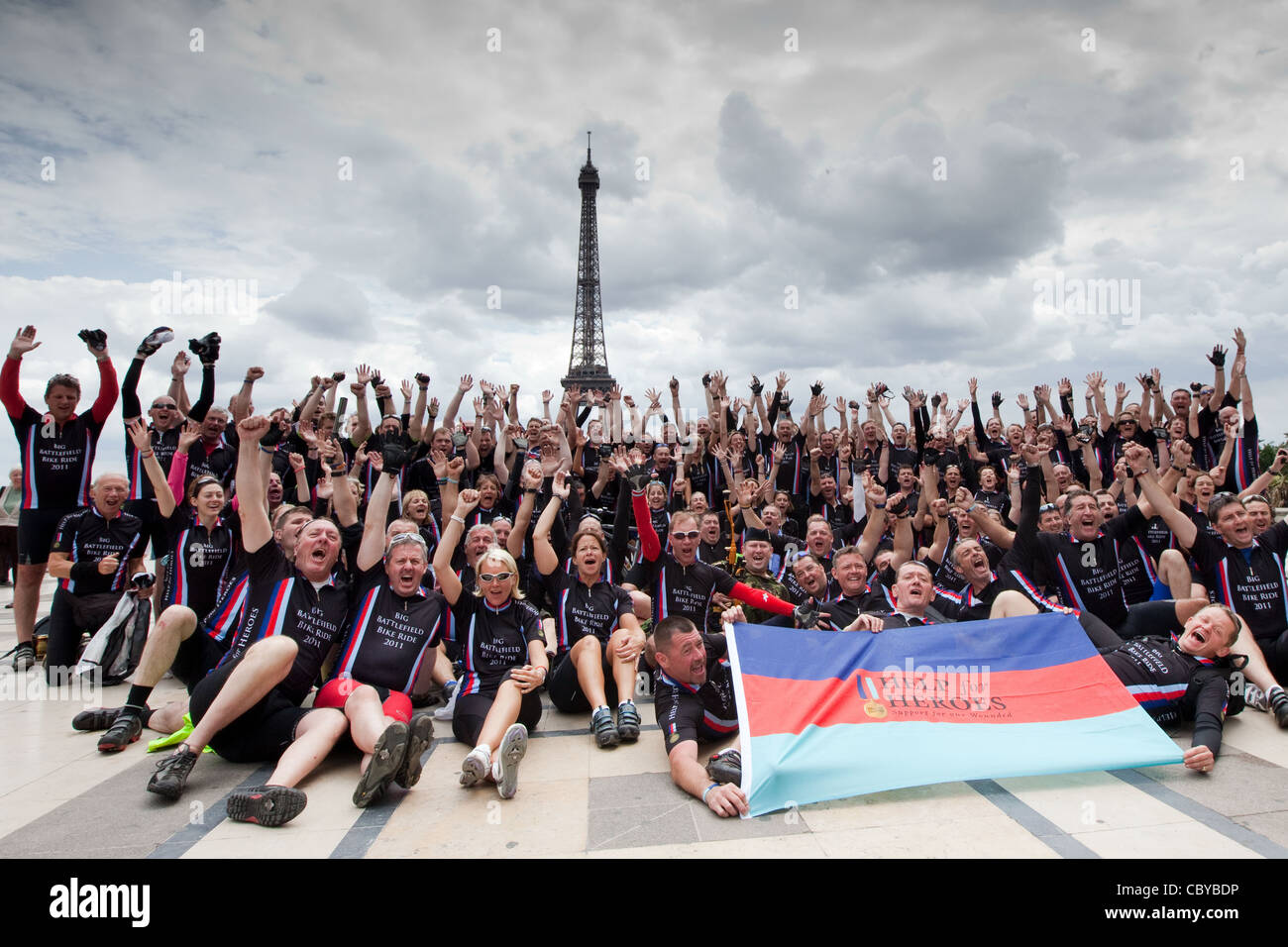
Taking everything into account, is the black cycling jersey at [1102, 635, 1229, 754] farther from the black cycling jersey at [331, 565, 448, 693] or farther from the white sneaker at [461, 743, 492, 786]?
the black cycling jersey at [331, 565, 448, 693]

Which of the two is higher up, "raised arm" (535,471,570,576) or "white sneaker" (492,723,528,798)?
"raised arm" (535,471,570,576)

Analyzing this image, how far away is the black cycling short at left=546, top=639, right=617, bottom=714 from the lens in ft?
17.1

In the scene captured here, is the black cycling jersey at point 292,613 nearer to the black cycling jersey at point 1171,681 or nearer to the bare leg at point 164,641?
the bare leg at point 164,641

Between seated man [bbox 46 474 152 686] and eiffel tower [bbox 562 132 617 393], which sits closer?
seated man [bbox 46 474 152 686]

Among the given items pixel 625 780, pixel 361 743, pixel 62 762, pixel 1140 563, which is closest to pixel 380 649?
pixel 361 743

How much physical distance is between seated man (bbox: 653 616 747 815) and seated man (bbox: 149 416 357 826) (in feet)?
6.04

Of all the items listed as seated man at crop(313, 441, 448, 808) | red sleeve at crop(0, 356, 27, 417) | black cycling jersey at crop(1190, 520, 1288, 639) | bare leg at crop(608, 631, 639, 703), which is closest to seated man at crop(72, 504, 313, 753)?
seated man at crop(313, 441, 448, 808)

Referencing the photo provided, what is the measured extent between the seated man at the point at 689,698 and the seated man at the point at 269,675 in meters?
1.84

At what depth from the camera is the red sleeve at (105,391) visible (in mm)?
6840

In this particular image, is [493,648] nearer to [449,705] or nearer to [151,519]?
[449,705]

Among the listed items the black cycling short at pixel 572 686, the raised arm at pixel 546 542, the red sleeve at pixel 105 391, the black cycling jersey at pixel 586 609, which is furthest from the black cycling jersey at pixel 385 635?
the red sleeve at pixel 105 391

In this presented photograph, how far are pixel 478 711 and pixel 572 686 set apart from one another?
926 millimetres
